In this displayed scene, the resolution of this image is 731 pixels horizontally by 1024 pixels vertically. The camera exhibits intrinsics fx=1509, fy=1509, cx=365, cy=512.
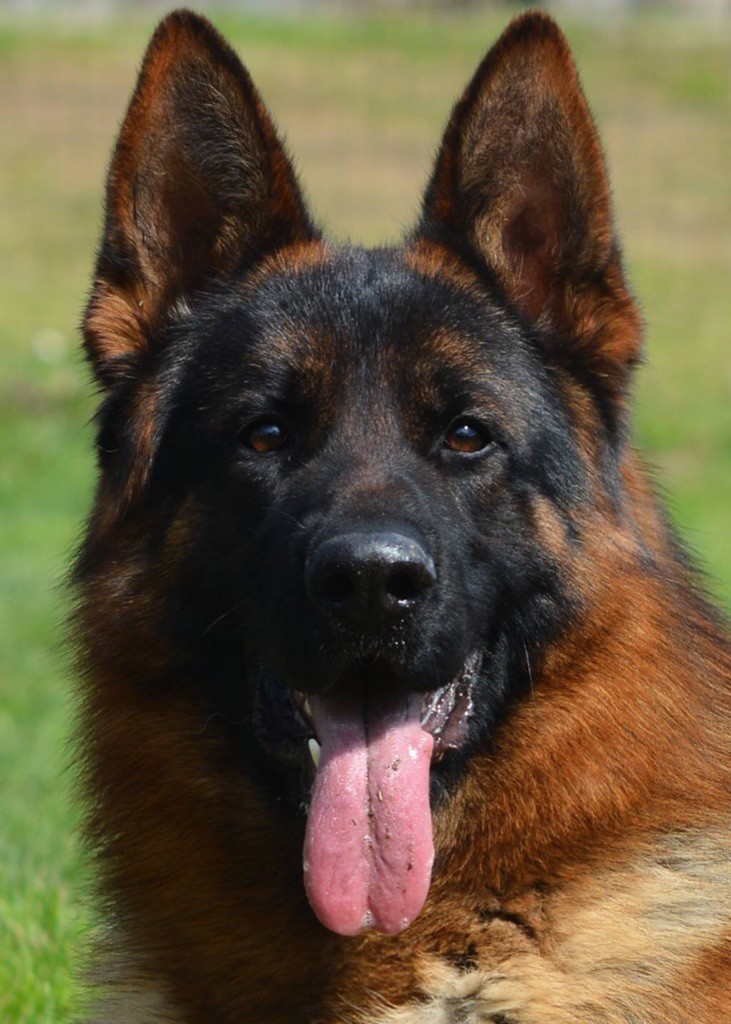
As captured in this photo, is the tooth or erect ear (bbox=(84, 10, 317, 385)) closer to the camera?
the tooth

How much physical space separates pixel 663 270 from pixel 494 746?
84.9 feet

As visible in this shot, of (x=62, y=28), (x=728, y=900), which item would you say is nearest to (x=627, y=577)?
(x=728, y=900)

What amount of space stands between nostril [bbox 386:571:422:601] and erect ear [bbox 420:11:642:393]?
0.98 metres

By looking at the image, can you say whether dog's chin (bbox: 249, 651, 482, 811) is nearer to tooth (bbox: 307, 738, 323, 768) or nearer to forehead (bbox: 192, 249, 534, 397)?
tooth (bbox: 307, 738, 323, 768)

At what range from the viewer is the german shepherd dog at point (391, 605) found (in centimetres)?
367

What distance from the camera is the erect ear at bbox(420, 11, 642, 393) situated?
4109 millimetres

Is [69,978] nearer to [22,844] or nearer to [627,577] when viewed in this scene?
[22,844]

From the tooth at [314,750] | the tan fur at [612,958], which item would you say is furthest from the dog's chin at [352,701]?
the tan fur at [612,958]

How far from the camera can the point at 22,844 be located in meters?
6.30

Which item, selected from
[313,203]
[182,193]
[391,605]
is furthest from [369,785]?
[313,203]

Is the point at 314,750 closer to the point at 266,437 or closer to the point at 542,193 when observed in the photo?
the point at 266,437

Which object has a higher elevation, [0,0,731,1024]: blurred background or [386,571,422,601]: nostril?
[386,571,422,601]: nostril

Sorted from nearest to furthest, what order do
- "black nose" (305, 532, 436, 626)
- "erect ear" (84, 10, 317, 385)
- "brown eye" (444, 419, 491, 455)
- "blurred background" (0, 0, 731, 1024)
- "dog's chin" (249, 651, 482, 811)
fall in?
"black nose" (305, 532, 436, 626)
"dog's chin" (249, 651, 482, 811)
"brown eye" (444, 419, 491, 455)
"erect ear" (84, 10, 317, 385)
"blurred background" (0, 0, 731, 1024)

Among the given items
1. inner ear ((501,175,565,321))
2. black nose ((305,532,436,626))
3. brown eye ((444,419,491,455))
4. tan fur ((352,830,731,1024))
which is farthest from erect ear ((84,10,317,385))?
tan fur ((352,830,731,1024))
